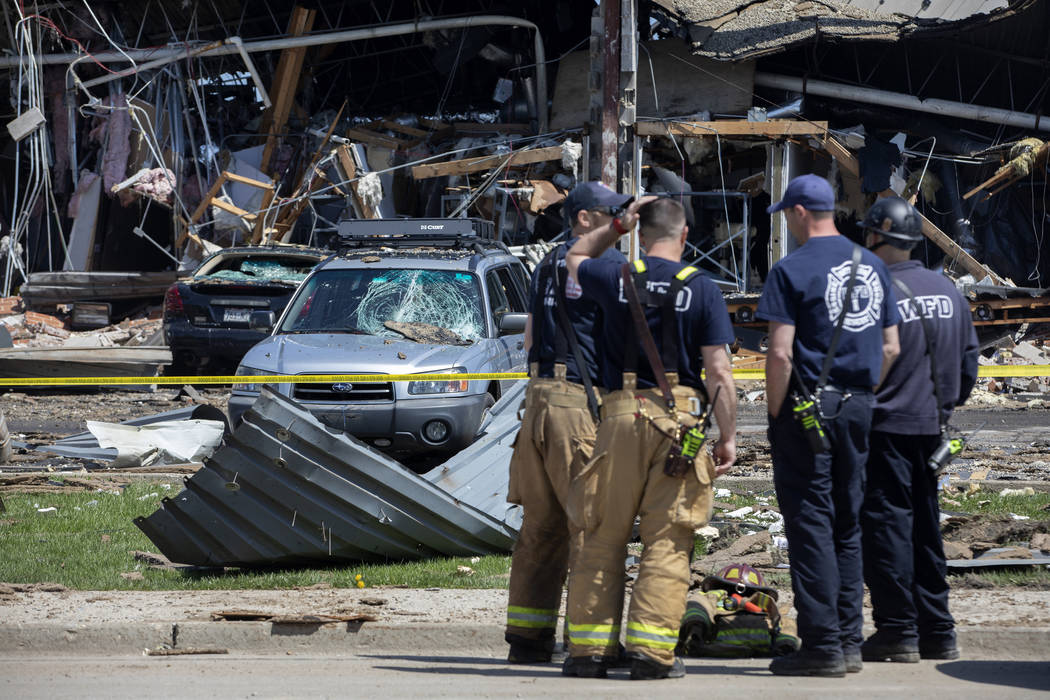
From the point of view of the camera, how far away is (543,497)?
5.09 m

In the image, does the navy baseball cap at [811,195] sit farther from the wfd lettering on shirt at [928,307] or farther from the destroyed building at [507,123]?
the destroyed building at [507,123]

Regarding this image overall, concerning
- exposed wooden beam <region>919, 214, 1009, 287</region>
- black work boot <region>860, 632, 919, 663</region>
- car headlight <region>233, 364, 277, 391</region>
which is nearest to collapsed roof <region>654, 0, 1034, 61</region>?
exposed wooden beam <region>919, 214, 1009, 287</region>

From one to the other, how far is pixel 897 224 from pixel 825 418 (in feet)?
3.34

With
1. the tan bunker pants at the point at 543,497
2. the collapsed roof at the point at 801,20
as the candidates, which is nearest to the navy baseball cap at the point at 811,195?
the tan bunker pants at the point at 543,497

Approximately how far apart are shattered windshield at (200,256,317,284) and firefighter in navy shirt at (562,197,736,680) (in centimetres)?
1108

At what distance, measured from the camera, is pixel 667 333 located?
482 cm

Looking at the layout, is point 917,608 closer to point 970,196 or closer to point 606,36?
point 606,36

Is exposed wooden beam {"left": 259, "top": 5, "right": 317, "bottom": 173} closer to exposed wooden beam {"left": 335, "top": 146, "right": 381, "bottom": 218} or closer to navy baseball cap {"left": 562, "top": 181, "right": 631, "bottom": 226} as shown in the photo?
exposed wooden beam {"left": 335, "top": 146, "right": 381, "bottom": 218}

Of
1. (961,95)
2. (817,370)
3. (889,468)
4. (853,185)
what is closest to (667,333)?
(817,370)

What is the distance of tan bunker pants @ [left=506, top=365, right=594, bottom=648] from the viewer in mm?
4996

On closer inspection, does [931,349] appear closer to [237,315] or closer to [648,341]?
[648,341]

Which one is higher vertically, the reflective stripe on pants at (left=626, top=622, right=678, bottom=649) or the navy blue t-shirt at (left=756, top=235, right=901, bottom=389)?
the navy blue t-shirt at (left=756, top=235, right=901, bottom=389)

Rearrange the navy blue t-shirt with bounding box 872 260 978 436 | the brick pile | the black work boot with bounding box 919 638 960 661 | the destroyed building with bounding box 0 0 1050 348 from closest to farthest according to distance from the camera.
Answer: the navy blue t-shirt with bounding box 872 260 978 436 → the black work boot with bounding box 919 638 960 661 → the destroyed building with bounding box 0 0 1050 348 → the brick pile

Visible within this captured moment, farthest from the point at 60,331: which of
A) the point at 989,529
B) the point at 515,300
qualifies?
the point at 989,529
